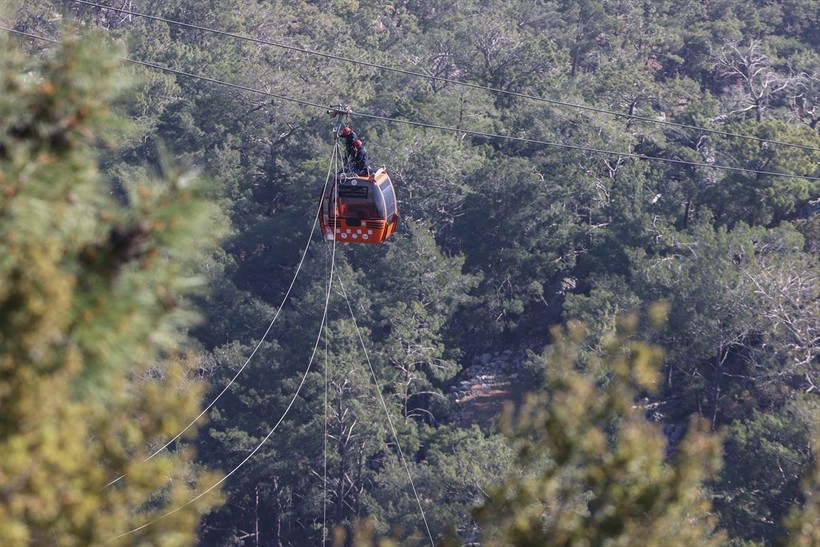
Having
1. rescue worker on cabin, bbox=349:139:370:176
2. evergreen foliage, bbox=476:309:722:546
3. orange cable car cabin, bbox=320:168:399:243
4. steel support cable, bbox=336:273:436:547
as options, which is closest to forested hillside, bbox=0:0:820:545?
steel support cable, bbox=336:273:436:547

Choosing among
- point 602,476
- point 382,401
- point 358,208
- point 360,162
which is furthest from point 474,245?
point 602,476

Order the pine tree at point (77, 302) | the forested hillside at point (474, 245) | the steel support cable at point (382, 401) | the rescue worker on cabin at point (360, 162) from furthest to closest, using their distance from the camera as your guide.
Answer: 1. the steel support cable at point (382, 401)
2. the forested hillside at point (474, 245)
3. the rescue worker on cabin at point (360, 162)
4. the pine tree at point (77, 302)

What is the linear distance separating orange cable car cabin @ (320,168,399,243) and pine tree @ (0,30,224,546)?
1137 centimetres

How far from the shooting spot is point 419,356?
29.3 metres

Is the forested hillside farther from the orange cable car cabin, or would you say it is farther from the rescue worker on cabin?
the orange cable car cabin

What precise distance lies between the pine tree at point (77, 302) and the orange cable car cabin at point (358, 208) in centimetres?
1137

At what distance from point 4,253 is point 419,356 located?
26.3 meters

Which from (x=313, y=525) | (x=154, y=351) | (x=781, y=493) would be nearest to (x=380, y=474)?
(x=313, y=525)

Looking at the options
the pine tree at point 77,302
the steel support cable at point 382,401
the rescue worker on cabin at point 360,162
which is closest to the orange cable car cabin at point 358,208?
the rescue worker on cabin at point 360,162

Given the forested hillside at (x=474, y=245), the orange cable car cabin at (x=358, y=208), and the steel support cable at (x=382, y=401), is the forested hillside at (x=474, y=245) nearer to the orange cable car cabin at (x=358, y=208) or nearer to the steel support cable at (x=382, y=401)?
the steel support cable at (x=382, y=401)

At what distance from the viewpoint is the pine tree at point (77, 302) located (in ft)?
9.84

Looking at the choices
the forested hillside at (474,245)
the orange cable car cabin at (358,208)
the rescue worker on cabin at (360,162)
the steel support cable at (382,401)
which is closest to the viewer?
the orange cable car cabin at (358,208)

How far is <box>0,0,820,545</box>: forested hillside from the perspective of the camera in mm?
24797

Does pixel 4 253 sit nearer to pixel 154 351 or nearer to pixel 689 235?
pixel 154 351
